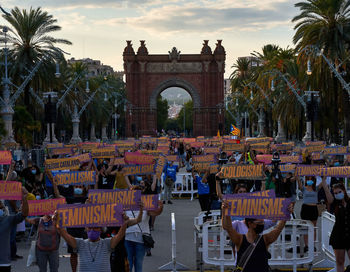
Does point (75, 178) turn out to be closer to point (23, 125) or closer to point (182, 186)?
point (182, 186)

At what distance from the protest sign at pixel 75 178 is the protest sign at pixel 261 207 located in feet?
17.6

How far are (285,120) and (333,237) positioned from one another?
41910mm

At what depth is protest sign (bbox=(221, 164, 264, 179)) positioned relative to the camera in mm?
10531

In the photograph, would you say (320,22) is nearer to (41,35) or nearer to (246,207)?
(41,35)

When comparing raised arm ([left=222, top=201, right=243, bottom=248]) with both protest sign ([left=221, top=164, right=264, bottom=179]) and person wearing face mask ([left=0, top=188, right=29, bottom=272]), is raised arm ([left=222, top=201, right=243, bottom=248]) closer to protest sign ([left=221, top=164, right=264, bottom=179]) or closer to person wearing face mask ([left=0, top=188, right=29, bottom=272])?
person wearing face mask ([left=0, top=188, right=29, bottom=272])

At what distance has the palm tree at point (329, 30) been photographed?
35125mm

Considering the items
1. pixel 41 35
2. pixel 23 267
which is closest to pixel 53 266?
pixel 23 267

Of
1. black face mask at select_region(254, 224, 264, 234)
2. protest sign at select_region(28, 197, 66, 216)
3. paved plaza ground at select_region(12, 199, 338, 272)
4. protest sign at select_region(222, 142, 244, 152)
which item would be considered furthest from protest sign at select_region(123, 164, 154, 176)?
protest sign at select_region(222, 142, 244, 152)

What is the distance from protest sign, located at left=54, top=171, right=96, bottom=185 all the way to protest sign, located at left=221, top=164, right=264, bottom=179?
3.07 m

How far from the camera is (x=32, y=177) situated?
52.3 ft

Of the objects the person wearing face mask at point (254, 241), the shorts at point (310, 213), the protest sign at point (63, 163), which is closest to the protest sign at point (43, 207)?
the person wearing face mask at point (254, 241)

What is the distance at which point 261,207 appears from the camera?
7.46m

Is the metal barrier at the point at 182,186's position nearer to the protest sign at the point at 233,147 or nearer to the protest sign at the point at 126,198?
the protest sign at the point at 233,147

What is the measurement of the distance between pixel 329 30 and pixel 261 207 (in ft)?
99.2
